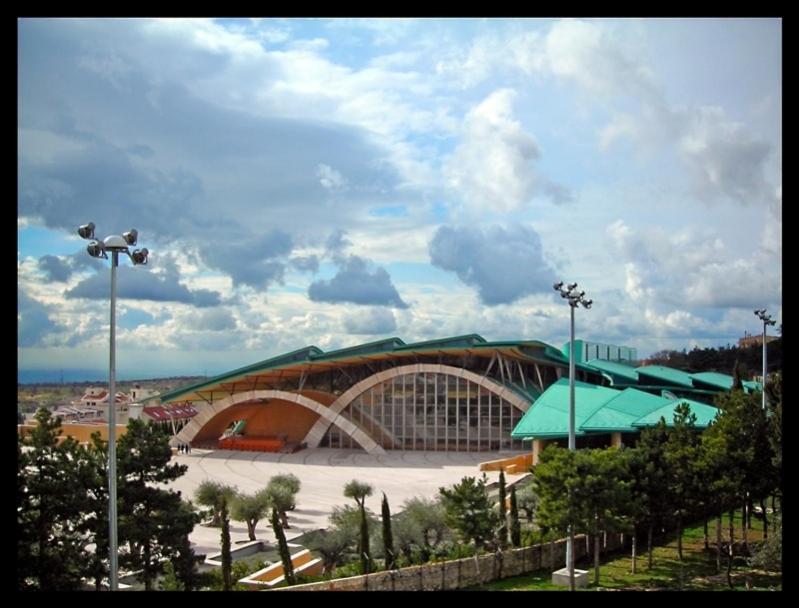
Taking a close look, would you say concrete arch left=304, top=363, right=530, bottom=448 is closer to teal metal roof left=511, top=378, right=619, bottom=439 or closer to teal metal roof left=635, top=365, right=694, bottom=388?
teal metal roof left=511, top=378, right=619, bottom=439

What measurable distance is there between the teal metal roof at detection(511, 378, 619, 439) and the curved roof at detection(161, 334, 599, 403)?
237 inches

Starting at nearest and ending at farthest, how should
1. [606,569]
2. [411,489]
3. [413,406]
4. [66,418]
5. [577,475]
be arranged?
[577,475] < [606,569] < [411,489] < [413,406] < [66,418]

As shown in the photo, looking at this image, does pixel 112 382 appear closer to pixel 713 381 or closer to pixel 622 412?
pixel 622 412

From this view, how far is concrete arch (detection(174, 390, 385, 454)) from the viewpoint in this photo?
43.6 metres

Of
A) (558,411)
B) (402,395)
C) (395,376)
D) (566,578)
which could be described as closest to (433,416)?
(402,395)

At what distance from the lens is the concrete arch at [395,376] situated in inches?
1699

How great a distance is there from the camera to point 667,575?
59.5 ft

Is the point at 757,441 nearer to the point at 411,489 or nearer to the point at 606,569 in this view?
the point at 606,569

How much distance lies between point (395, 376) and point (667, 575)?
2761 centimetres

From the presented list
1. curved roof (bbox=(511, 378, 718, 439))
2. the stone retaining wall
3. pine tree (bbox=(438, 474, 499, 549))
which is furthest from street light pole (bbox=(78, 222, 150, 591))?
curved roof (bbox=(511, 378, 718, 439))

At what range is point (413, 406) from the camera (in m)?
45.0

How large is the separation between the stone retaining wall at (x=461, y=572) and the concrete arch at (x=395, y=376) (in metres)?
23.3
